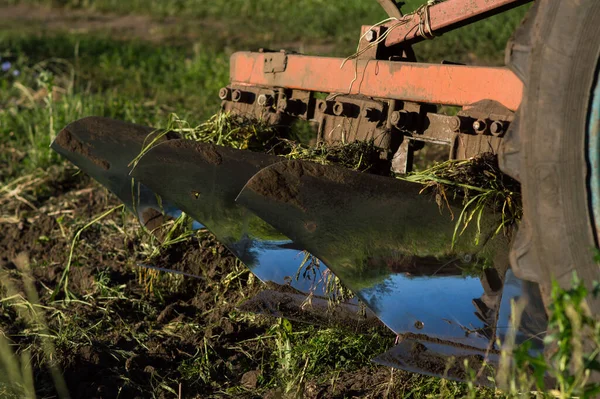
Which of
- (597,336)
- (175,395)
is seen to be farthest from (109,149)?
(597,336)

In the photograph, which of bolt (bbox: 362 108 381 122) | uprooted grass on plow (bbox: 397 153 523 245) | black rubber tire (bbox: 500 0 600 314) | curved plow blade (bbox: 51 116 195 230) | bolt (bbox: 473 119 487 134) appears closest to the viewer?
black rubber tire (bbox: 500 0 600 314)

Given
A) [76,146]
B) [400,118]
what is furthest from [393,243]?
[76,146]

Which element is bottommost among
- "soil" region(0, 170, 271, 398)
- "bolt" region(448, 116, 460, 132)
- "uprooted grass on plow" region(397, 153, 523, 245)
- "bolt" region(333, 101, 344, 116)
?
"soil" region(0, 170, 271, 398)

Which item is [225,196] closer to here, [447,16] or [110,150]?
[110,150]

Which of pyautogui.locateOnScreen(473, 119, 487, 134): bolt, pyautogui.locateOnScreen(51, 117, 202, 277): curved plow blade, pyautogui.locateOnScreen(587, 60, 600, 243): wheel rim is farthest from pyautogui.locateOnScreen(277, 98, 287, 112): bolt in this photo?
pyautogui.locateOnScreen(587, 60, 600, 243): wheel rim

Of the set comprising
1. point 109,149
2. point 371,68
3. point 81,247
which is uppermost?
point 371,68

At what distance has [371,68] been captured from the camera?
3.21m

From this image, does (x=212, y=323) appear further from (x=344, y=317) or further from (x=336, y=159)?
(x=336, y=159)

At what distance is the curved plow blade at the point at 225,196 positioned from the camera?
3080mm

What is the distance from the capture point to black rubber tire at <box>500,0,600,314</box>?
6.50 ft

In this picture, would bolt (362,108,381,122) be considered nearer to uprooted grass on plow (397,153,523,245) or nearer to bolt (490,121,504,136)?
uprooted grass on plow (397,153,523,245)

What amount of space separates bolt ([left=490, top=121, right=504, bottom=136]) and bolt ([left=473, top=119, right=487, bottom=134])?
39mm

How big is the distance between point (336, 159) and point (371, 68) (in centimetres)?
38

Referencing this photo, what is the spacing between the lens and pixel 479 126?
2797mm
